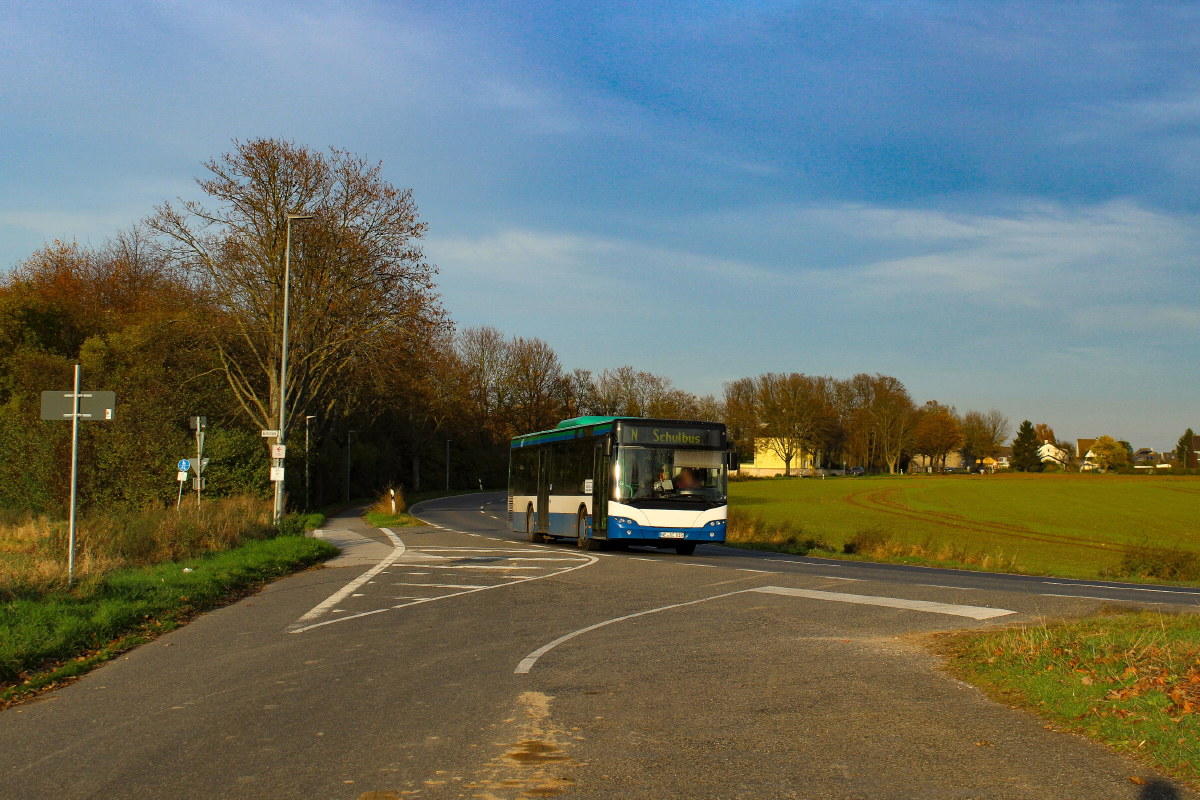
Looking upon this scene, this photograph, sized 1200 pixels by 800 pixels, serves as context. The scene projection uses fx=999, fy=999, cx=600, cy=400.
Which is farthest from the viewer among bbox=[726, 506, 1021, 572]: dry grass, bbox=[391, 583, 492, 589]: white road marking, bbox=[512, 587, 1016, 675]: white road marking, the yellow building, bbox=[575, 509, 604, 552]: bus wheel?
the yellow building

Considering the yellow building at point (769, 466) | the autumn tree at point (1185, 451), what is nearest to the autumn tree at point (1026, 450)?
the autumn tree at point (1185, 451)

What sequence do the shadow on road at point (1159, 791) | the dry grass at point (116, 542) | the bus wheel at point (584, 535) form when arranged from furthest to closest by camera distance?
1. the bus wheel at point (584, 535)
2. the dry grass at point (116, 542)
3. the shadow on road at point (1159, 791)

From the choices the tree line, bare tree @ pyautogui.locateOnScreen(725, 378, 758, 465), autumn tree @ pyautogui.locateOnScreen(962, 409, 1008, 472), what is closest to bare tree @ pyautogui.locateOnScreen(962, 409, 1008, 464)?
autumn tree @ pyautogui.locateOnScreen(962, 409, 1008, 472)

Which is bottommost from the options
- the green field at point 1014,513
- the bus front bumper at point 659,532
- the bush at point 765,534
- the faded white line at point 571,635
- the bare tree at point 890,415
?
the green field at point 1014,513

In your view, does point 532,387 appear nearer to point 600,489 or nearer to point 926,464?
point 600,489

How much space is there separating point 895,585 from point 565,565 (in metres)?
6.57

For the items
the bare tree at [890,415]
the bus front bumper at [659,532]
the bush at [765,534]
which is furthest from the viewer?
the bare tree at [890,415]

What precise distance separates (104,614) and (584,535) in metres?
13.9

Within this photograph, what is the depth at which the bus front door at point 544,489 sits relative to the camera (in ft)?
86.9

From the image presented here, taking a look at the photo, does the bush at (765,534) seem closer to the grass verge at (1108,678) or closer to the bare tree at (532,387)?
the grass verge at (1108,678)

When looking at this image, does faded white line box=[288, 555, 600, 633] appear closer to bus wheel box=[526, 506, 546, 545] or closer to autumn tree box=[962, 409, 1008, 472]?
bus wheel box=[526, 506, 546, 545]

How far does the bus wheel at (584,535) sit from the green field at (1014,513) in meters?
7.87

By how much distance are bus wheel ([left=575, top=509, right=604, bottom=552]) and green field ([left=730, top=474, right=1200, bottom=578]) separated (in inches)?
310

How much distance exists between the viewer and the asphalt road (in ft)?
17.3
